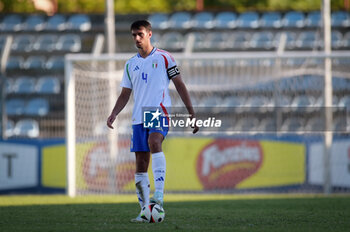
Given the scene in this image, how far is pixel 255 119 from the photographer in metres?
12.0

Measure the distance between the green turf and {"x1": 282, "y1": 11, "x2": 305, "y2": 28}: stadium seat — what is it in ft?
38.6

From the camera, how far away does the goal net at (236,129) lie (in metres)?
12.0

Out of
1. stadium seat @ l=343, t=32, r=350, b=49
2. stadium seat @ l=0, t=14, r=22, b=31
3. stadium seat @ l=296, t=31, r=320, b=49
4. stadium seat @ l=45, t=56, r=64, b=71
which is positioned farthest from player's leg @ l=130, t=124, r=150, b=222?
stadium seat @ l=0, t=14, r=22, b=31

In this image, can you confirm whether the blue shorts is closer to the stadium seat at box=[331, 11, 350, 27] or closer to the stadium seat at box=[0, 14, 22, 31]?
the stadium seat at box=[331, 11, 350, 27]

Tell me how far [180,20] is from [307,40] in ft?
15.0

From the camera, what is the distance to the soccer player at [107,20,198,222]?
639 cm

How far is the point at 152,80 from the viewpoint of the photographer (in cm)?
650

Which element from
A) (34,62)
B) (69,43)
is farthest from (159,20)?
(34,62)

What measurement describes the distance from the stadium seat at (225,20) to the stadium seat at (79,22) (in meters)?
4.32

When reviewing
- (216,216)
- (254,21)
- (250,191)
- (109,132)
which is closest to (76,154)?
(109,132)

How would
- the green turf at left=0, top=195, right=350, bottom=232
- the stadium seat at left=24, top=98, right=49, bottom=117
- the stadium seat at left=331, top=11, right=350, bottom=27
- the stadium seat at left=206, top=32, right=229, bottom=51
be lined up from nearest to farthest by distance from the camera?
the green turf at left=0, top=195, right=350, bottom=232 → the stadium seat at left=24, top=98, right=49, bottom=117 → the stadium seat at left=206, top=32, right=229, bottom=51 → the stadium seat at left=331, top=11, right=350, bottom=27

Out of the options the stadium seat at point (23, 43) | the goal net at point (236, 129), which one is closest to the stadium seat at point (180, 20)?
the stadium seat at point (23, 43)

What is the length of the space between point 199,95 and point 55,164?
3207 millimetres

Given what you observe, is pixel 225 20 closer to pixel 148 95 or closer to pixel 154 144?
pixel 148 95
